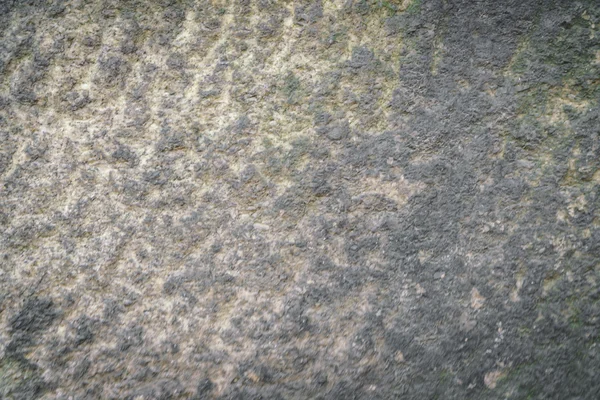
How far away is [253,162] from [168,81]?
150mm

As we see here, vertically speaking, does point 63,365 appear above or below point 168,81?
below

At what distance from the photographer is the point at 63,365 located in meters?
0.75

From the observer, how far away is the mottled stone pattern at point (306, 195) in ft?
2.49

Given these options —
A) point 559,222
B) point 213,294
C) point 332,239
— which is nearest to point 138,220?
point 213,294

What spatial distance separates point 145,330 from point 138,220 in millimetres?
139

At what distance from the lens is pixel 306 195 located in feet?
2.54

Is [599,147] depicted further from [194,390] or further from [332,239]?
[194,390]

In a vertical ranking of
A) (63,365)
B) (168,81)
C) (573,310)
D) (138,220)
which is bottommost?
(573,310)

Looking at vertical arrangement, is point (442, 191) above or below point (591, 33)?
below

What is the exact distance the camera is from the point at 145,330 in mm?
760

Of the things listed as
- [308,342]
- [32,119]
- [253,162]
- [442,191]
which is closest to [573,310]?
[442,191]

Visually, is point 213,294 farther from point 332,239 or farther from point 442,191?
point 442,191

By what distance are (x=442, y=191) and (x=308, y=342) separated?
0.26m

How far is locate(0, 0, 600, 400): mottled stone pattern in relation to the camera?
0.76m
